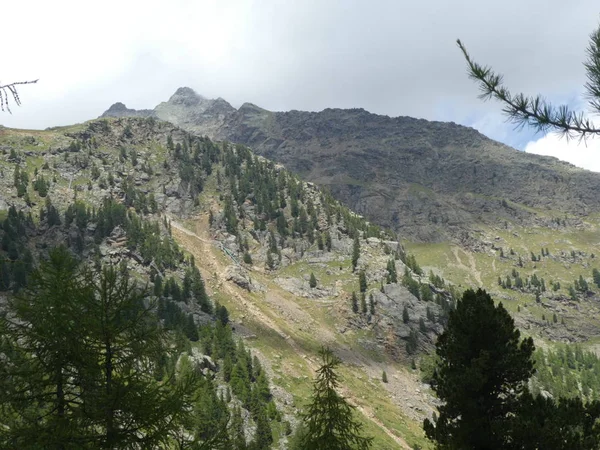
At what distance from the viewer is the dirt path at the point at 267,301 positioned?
103 m

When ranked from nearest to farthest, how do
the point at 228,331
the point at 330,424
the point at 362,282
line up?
the point at 330,424
the point at 228,331
the point at 362,282

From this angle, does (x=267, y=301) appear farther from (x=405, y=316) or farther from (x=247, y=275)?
(x=405, y=316)

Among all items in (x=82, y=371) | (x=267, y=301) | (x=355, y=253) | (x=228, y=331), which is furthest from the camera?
(x=355, y=253)

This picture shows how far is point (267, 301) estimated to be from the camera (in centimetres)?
13212

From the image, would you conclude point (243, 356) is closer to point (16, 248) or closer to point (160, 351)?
point (16, 248)

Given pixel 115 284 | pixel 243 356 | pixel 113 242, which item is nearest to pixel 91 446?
pixel 115 284

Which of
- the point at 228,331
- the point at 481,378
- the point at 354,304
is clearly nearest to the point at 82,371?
the point at 481,378

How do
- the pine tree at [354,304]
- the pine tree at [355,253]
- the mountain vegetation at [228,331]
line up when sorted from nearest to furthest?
the mountain vegetation at [228,331]
the pine tree at [354,304]
the pine tree at [355,253]

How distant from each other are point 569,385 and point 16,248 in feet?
624

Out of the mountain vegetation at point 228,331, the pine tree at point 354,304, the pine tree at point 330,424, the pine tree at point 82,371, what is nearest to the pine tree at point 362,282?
the mountain vegetation at point 228,331

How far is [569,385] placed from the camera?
151125 mm

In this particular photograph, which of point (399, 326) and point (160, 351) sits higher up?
point (160, 351)

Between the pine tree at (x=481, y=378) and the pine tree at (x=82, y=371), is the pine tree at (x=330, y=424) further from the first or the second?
the pine tree at (x=481, y=378)

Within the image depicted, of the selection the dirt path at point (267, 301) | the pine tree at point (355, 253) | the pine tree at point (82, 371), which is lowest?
the dirt path at point (267, 301)
